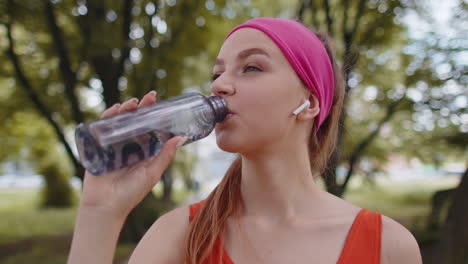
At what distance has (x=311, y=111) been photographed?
161cm

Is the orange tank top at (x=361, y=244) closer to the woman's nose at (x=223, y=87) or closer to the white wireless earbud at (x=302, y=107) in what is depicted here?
the white wireless earbud at (x=302, y=107)

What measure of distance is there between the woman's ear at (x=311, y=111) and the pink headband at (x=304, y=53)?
0.07ft

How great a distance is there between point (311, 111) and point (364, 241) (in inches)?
20.7

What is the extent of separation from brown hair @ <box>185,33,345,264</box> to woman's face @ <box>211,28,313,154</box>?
301 millimetres

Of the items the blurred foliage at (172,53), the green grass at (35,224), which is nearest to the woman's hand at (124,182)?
the blurred foliage at (172,53)

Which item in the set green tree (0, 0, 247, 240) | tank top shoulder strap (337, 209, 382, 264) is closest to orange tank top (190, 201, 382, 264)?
tank top shoulder strap (337, 209, 382, 264)

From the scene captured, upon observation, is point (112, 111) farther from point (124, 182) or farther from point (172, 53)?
point (172, 53)

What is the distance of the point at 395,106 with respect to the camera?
5.56m

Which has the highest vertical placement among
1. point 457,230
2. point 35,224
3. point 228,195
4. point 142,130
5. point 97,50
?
point 142,130

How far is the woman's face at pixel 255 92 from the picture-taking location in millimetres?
1407

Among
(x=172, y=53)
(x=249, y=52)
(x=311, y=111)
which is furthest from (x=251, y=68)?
(x=172, y=53)

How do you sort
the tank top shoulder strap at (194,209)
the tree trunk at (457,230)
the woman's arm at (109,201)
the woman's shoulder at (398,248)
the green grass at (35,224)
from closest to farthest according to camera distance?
the woman's arm at (109,201) → the woman's shoulder at (398,248) → the tank top shoulder strap at (194,209) → the tree trunk at (457,230) → the green grass at (35,224)

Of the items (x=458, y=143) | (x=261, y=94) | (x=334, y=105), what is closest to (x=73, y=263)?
(x=261, y=94)

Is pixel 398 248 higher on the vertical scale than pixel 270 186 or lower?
lower
